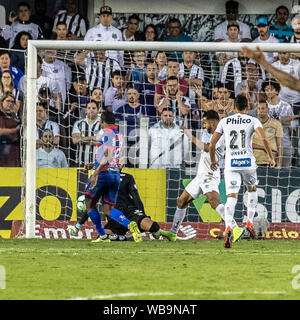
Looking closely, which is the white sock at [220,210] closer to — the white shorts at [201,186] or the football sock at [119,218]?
the white shorts at [201,186]

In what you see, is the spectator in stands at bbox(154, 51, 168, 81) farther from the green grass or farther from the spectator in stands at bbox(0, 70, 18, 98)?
the green grass

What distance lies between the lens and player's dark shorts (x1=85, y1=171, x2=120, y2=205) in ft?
44.5

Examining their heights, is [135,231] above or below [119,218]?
below

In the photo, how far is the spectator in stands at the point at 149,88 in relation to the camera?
16.4 meters

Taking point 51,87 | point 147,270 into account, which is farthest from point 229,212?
point 51,87

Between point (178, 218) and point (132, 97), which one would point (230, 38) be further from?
point (178, 218)

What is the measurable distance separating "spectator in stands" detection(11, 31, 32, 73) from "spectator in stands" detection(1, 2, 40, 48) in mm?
230

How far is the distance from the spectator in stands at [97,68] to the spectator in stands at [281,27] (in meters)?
3.55

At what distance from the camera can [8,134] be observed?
16.2 m

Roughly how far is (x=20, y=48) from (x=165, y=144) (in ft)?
12.5

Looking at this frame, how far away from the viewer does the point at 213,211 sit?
15367 millimetres

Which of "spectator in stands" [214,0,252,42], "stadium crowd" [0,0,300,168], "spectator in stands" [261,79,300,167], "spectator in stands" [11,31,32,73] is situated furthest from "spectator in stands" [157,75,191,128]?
"spectator in stands" [11,31,32,73]

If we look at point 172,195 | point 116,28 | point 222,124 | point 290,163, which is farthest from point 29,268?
point 116,28
